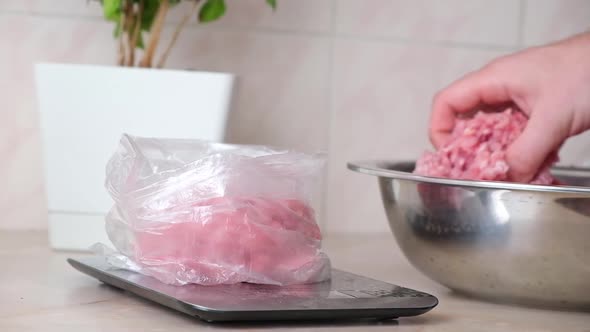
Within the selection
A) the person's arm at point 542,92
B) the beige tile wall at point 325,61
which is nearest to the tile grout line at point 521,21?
the beige tile wall at point 325,61

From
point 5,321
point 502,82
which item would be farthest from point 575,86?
point 5,321

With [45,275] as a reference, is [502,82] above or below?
above

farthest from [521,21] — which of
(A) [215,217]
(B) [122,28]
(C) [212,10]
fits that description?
(A) [215,217]

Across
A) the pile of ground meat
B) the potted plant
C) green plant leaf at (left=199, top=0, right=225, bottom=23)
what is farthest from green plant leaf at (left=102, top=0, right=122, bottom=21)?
the pile of ground meat

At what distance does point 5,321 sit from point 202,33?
64 centimetres

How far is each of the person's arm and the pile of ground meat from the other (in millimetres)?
20

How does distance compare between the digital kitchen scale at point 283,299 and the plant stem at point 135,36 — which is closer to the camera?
the digital kitchen scale at point 283,299

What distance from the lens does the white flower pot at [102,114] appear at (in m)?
0.94

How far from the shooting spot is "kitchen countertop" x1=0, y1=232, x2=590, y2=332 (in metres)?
0.59

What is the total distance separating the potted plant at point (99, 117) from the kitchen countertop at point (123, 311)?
72 millimetres

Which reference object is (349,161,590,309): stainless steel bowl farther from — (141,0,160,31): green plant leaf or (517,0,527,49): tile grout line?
(517,0,527,49): tile grout line

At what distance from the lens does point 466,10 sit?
4.15ft

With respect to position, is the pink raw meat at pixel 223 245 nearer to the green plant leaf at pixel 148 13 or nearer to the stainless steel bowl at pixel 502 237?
the stainless steel bowl at pixel 502 237

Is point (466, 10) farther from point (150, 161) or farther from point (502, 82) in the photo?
point (150, 161)
